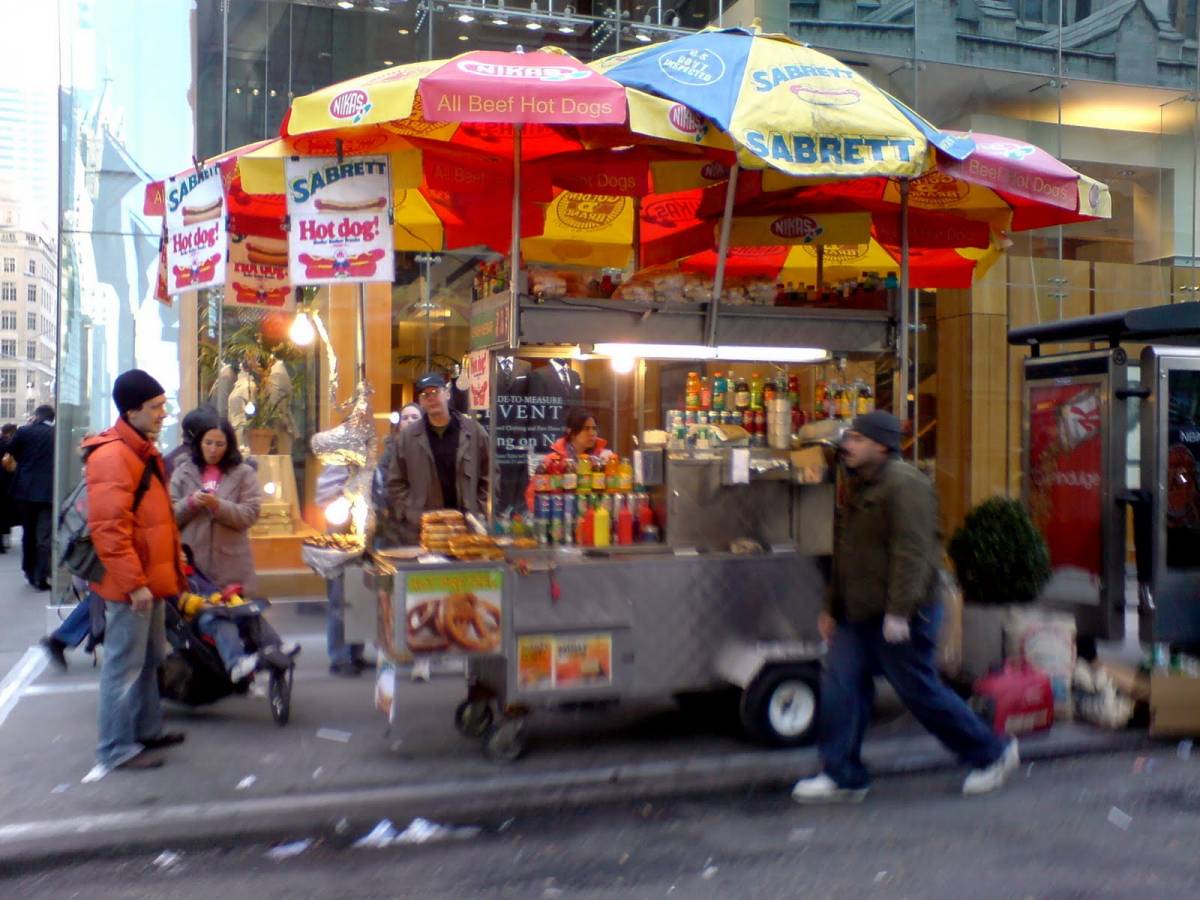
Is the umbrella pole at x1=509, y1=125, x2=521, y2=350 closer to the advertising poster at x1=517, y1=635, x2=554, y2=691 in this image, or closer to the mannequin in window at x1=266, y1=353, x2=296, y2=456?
the advertising poster at x1=517, y1=635, x2=554, y2=691

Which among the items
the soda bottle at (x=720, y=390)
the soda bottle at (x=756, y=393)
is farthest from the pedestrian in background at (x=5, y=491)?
the soda bottle at (x=756, y=393)

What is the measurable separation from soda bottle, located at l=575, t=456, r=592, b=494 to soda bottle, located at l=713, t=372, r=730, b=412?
845 millimetres

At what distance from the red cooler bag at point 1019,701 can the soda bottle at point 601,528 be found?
2299 mm

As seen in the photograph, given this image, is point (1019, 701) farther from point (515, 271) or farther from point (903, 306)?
point (515, 271)

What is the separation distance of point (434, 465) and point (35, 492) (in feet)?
21.0

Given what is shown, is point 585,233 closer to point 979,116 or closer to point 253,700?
point 253,700

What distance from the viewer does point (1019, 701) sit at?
635cm

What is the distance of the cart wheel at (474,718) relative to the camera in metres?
6.24

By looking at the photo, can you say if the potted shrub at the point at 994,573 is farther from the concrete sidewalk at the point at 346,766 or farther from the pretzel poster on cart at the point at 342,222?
the pretzel poster on cart at the point at 342,222

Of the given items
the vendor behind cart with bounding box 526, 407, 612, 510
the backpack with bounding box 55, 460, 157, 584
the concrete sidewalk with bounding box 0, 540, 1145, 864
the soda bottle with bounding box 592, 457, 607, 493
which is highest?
the vendor behind cart with bounding box 526, 407, 612, 510

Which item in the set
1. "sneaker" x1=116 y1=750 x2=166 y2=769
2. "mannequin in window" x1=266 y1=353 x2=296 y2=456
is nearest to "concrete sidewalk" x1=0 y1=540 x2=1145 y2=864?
"sneaker" x1=116 y1=750 x2=166 y2=769

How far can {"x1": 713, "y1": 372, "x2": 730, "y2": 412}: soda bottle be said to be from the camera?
22.0 feet

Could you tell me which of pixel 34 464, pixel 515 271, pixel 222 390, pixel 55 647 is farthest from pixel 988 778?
pixel 34 464

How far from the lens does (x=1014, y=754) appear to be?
5.57 meters
